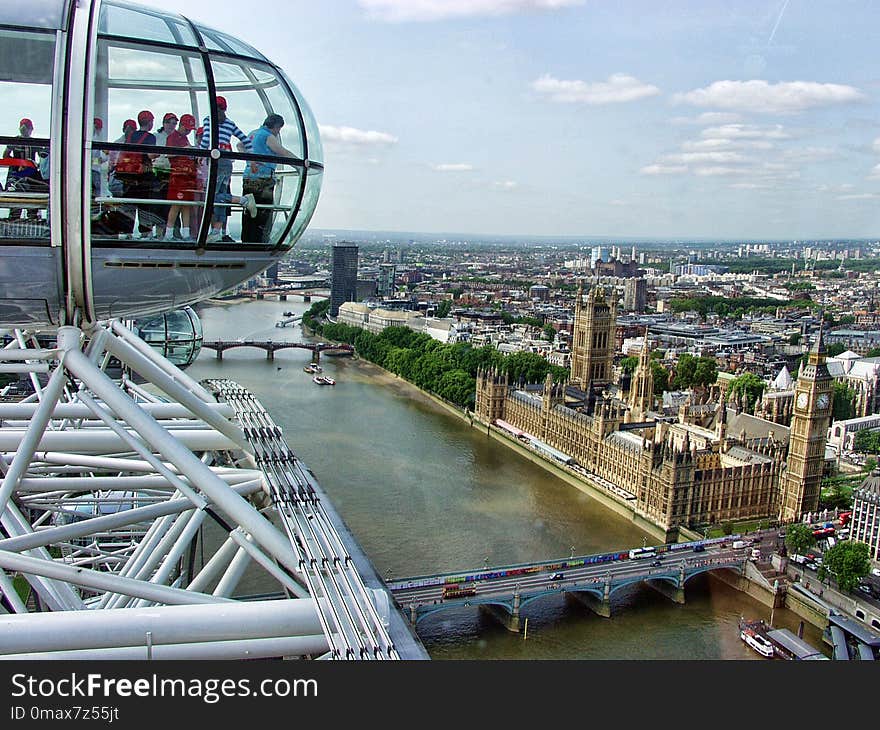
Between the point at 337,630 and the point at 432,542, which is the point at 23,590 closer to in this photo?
the point at 432,542

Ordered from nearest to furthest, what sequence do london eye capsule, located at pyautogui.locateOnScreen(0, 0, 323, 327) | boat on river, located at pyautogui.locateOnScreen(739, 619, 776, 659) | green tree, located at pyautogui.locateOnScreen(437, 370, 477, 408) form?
london eye capsule, located at pyautogui.locateOnScreen(0, 0, 323, 327)
boat on river, located at pyautogui.locateOnScreen(739, 619, 776, 659)
green tree, located at pyautogui.locateOnScreen(437, 370, 477, 408)

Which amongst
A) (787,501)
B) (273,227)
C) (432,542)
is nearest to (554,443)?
(787,501)

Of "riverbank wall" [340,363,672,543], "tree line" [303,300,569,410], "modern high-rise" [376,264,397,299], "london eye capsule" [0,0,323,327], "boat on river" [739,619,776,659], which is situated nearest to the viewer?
"london eye capsule" [0,0,323,327]

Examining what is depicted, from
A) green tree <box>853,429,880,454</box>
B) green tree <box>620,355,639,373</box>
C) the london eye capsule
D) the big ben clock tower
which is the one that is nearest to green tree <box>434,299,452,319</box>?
green tree <box>620,355,639,373</box>

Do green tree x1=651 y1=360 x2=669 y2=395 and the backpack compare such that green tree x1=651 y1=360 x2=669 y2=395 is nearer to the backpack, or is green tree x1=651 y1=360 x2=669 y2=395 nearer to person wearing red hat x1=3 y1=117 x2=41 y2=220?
the backpack
